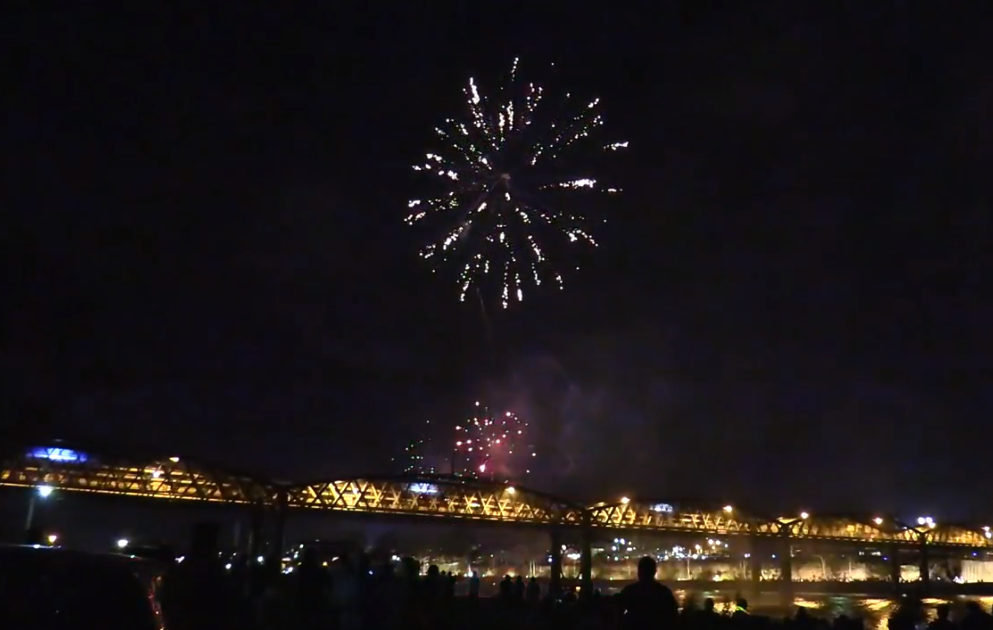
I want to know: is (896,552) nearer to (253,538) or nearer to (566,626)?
(253,538)

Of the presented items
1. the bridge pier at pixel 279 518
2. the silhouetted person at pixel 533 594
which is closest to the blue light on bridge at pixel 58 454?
the bridge pier at pixel 279 518

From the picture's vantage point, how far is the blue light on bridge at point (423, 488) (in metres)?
124

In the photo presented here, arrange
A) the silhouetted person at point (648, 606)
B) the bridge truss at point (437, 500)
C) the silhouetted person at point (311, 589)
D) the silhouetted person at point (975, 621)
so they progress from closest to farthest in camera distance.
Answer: the silhouetted person at point (648, 606) < the silhouetted person at point (975, 621) < the silhouetted person at point (311, 589) < the bridge truss at point (437, 500)

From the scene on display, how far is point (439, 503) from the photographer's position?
125188mm

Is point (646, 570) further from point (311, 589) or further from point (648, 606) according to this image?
point (311, 589)

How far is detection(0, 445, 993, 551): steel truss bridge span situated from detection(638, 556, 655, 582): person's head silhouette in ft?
313

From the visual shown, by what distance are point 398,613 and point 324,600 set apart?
182 centimetres

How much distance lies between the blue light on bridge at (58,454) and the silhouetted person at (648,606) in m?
97.4

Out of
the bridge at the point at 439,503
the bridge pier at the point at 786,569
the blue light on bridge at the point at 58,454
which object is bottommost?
the bridge pier at the point at 786,569

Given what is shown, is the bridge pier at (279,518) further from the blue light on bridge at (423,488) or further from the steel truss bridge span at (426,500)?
the blue light on bridge at (423,488)

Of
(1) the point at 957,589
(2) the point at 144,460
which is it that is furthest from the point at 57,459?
(1) the point at 957,589

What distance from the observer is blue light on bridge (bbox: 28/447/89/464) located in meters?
96.3

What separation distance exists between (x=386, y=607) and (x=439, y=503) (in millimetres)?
108723

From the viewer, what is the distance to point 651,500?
459 feet
